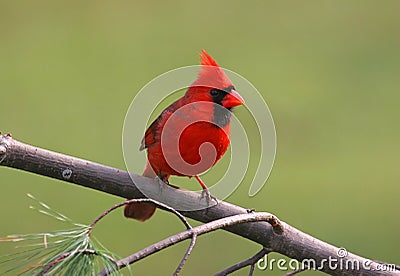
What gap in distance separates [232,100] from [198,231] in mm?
704

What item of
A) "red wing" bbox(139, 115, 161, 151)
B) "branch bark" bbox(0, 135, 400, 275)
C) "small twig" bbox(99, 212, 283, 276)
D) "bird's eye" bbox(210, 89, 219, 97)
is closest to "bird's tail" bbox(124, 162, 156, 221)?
"red wing" bbox(139, 115, 161, 151)

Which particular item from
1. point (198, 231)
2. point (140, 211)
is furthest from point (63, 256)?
point (140, 211)

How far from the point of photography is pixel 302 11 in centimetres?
530

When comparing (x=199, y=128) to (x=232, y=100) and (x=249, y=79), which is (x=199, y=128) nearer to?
(x=232, y=100)

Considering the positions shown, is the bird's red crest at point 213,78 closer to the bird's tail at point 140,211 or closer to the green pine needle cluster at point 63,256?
the bird's tail at point 140,211

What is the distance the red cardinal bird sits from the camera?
179 centimetres

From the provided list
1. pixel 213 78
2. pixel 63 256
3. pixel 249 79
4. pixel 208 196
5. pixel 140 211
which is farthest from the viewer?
pixel 249 79

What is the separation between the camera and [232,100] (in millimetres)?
1795

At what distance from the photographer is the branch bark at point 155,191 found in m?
1.33

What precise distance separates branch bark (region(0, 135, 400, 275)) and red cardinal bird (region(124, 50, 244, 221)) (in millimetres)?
310

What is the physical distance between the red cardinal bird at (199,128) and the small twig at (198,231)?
17.1 inches

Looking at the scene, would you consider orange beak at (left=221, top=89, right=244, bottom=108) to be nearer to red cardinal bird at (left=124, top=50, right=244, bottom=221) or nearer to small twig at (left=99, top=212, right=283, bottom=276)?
red cardinal bird at (left=124, top=50, right=244, bottom=221)

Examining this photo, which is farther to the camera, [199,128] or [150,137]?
[150,137]

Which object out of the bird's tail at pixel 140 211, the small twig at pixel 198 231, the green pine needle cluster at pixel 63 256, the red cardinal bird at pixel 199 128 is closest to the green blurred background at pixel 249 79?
the bird's tail at pixel 140 211
